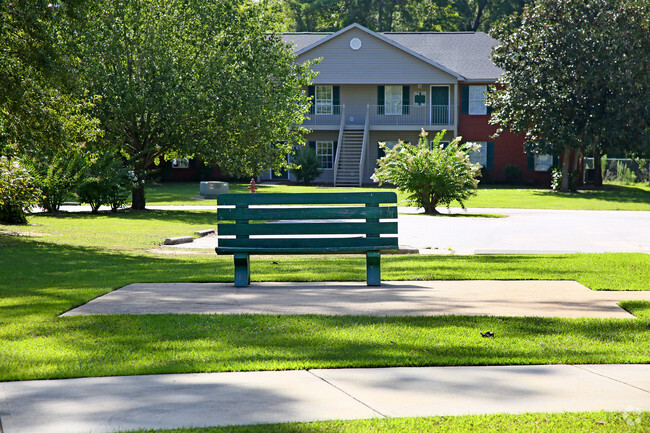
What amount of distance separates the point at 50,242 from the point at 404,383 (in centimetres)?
1161

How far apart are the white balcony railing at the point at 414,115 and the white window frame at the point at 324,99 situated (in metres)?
2.39

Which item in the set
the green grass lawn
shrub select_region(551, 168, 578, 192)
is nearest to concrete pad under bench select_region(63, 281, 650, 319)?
the green grass lawn

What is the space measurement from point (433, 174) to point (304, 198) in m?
16.5

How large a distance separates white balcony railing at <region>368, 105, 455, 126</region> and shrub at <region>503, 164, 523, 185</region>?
413cm

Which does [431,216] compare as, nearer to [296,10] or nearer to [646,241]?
[646,241]

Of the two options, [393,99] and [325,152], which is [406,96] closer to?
[393,99]

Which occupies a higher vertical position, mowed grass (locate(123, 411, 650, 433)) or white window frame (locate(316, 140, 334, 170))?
white window frame (locate(316, 140, 334, 170))

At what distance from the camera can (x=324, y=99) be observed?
46219 mm

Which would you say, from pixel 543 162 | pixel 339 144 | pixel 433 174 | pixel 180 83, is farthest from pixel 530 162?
pixel 180 83

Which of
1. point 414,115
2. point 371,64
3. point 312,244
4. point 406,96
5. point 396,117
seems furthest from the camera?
point 406,96

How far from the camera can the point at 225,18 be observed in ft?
86.2

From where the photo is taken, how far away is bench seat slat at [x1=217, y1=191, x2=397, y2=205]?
330 inches

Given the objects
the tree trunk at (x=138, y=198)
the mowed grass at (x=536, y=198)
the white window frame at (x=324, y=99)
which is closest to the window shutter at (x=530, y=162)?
the mowed grass at (x=536, y=198)

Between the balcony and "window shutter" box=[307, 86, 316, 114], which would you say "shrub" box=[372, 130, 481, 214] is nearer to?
the balcony
